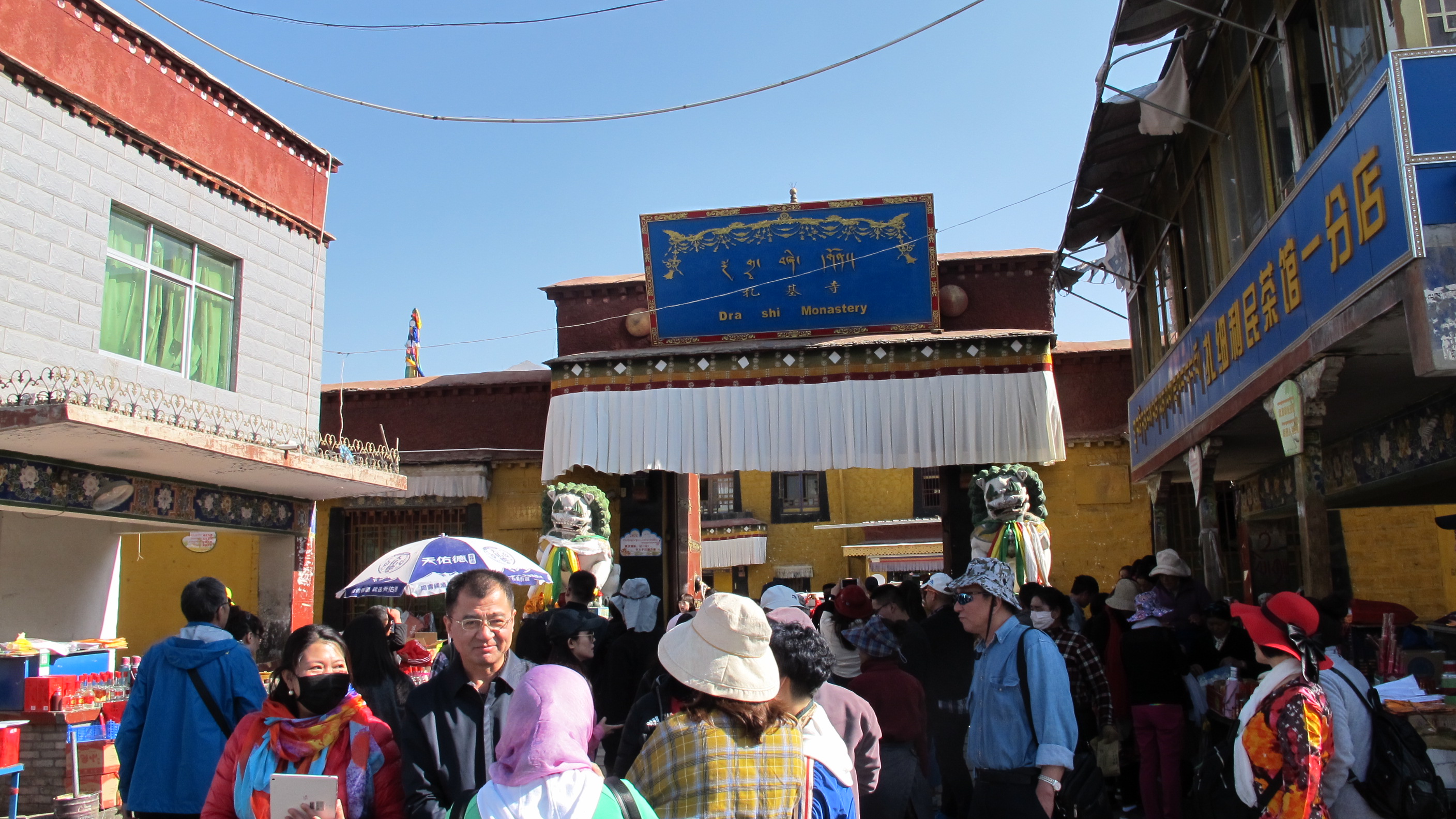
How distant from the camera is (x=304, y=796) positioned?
264cm

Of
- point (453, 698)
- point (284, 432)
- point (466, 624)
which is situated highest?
point (284, 432)

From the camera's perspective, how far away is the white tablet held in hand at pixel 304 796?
8.68 feet

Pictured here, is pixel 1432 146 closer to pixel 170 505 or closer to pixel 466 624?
pixel 466 624

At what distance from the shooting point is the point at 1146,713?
20.4 ft

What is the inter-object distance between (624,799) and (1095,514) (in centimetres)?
1345

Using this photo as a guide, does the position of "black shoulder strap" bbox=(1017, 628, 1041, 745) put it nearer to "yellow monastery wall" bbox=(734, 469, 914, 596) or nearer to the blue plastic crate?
the blue plastic crate

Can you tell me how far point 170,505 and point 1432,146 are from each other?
9.86 meters

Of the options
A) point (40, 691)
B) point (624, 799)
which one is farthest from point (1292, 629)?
point (40, 691)

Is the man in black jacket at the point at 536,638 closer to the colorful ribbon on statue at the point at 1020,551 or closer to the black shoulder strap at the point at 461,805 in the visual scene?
the black shoulder strap at the point at 461,805

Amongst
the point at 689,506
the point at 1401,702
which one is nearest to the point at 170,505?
the point at 689,506

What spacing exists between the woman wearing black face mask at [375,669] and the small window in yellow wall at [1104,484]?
12125mm

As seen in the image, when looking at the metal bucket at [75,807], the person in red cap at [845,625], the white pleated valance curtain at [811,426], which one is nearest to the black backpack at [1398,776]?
the person in red cap at [845,625]

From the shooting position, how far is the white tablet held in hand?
2645 mm

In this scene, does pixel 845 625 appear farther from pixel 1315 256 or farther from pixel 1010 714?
pixel 1315 256
